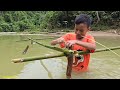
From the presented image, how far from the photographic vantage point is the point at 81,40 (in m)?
3.26

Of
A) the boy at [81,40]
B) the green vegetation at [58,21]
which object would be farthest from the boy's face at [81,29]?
the green vegetation at [58,21]

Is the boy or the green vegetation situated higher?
the boy

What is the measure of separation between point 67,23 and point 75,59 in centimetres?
2105

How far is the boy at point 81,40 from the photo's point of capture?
294 cm

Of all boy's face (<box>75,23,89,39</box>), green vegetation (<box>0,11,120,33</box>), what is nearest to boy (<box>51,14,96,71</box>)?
boy's face (<box>75,23,89,39</box>)

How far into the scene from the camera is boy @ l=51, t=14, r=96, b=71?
294 centimetres

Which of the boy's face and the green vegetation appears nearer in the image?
the boy's face

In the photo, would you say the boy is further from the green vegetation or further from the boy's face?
the green vegetation

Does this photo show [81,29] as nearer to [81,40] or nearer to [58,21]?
[81,40]
